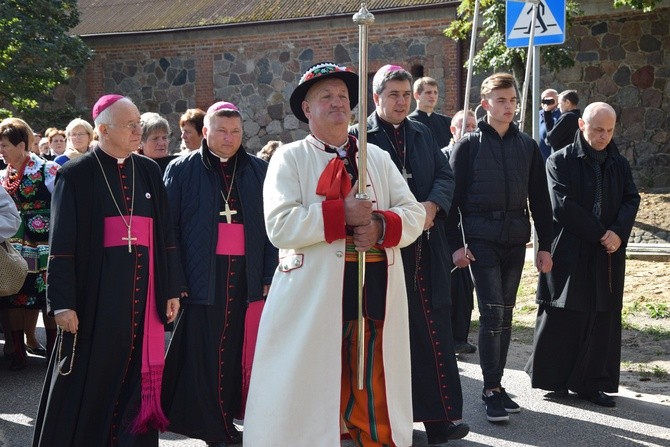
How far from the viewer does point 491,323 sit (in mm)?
6297

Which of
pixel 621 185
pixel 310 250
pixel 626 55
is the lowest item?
pixel 310 250

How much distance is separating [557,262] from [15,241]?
4.13 m

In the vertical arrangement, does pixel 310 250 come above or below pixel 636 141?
below

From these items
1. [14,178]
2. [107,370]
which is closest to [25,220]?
[14,178]

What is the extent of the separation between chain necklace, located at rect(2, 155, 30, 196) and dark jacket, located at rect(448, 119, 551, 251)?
3.36 metres

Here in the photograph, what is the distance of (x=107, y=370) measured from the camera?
16.6 feet

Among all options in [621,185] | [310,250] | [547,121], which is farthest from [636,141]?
[310,250]

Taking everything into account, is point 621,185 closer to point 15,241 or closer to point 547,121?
point 15,241

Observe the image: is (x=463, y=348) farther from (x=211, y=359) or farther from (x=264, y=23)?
(x=264, y=23)

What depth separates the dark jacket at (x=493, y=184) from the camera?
6289mm

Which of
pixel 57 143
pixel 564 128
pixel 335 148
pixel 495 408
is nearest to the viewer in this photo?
pixel 335 148

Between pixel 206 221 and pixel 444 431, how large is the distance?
1.81 m

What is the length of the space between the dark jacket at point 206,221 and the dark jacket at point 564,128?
Answer: 7867mm

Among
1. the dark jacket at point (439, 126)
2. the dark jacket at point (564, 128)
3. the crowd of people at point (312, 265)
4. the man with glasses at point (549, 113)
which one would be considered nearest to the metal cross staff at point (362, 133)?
the crowd of people at point (312, 265)
